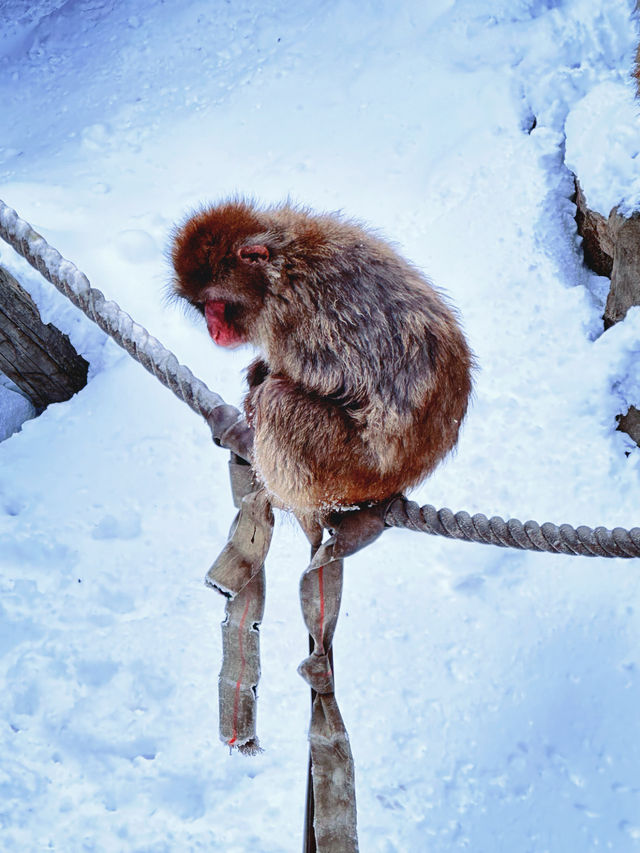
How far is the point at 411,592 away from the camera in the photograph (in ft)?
7.52

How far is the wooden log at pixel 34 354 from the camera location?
102 inches

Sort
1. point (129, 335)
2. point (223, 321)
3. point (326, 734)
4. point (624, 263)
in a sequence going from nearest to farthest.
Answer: point (326, 734)
point (223, 321)
point (129, 335)
point (624, 263)

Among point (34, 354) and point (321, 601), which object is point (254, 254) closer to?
point (321, 601)

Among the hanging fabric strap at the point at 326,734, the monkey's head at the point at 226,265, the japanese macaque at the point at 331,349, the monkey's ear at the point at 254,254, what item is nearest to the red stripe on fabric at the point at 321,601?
the hanging fabric strap at the point at 326,734

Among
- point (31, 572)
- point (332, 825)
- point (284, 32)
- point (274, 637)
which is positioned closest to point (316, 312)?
point (332, 825)

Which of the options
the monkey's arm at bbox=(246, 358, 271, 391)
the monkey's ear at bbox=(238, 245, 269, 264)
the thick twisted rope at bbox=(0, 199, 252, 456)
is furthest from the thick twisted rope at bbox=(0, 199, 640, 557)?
the monkey's ear at bbox=(238, 245, 269, 264)

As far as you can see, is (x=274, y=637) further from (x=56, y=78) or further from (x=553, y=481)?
(x=56, y=78)

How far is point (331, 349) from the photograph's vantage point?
4.50 ft

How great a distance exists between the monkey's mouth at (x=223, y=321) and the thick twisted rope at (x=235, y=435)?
12cm

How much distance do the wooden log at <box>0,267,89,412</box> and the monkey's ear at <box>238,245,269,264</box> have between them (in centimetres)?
138

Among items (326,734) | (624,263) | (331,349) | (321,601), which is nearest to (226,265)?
(331,349)

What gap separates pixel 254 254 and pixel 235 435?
0.32 metres

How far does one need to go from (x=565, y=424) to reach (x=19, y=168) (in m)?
2.35

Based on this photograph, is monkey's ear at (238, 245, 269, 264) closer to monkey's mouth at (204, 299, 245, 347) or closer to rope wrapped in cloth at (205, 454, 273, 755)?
monkey's mouth at (204, 299, 245, 347)
